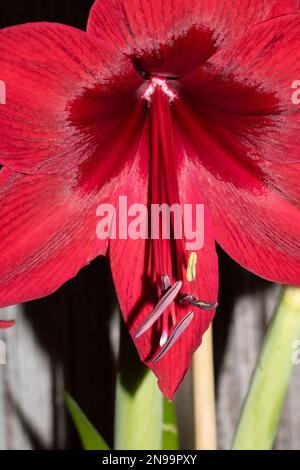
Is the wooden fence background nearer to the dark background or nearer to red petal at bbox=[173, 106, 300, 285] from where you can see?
the dark background

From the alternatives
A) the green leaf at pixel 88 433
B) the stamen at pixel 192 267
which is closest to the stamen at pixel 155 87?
the stamen at pixel 192 267

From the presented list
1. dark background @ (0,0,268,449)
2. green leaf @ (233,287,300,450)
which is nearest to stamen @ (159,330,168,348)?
green leaf @ (233,287,300,450)

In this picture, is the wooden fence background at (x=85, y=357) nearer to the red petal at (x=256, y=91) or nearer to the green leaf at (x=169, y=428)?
the green leaf at (x=169, y=428)

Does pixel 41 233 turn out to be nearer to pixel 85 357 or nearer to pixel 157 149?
pixel 157 149

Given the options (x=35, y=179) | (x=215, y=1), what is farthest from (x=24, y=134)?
(x=215, y=1)

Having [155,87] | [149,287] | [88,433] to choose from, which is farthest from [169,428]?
[155,87]
